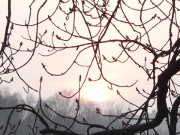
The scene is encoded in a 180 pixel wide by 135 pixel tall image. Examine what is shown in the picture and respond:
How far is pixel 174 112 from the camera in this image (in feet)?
8.79

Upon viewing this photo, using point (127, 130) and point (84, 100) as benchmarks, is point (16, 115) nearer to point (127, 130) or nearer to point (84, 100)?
point (84, 100)

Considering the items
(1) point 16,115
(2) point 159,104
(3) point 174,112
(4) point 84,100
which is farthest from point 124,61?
(4) point 84,100

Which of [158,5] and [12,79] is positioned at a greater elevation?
[158,5]

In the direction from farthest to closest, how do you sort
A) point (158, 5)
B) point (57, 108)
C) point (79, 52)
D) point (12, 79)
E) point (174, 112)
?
1. point (57, 108)
2. point (12, 79)
3. point (158, 5)
4. point (79, 52)
5. point (174, 112)

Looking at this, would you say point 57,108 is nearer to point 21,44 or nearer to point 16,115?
point 16,115

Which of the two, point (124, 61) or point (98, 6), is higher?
point (98, 6)

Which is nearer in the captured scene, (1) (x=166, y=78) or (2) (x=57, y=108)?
(1) (x=166, y=78)

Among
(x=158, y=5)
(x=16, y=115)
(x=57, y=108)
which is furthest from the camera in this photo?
(x=57, y=108)

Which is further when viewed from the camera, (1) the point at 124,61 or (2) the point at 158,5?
(1) the point at 124,61

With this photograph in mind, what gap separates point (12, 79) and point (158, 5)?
2.81 m

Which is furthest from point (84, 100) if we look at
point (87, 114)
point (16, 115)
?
point (16, 115)

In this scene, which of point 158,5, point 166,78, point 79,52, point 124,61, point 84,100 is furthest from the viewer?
point 84,100

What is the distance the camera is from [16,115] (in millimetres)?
49469

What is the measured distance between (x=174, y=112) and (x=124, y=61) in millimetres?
1556
